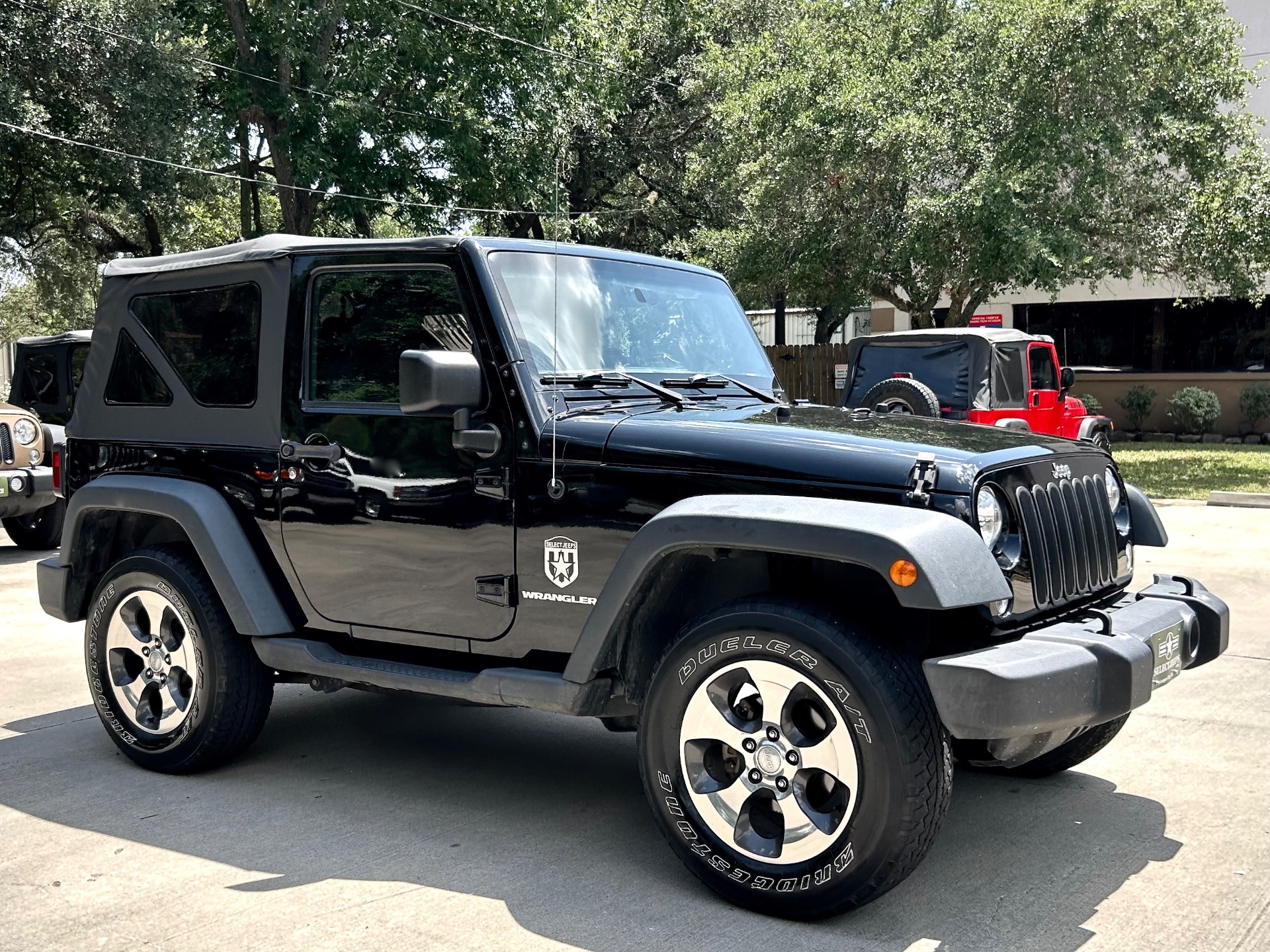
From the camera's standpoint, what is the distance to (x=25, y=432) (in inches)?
433

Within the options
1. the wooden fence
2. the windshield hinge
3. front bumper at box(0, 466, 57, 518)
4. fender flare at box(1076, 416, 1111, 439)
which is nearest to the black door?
the windshield hinge

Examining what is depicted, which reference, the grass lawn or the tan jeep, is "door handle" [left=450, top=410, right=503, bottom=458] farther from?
the grass lawn

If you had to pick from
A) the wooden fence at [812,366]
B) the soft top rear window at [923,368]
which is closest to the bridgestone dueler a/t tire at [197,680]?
the soft top rear window at [923,368]

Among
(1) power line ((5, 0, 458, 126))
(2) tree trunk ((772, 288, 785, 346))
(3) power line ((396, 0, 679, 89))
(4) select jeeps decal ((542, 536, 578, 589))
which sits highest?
(3) power line ((396, 0, 679, 89))

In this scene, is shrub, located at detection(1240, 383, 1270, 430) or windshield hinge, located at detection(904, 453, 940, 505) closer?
windshield hinge, located at detection(904, 453, 940, 505)

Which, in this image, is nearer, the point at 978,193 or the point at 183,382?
the point at 183,382

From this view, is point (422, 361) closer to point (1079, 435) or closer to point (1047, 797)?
point (1047, 797)

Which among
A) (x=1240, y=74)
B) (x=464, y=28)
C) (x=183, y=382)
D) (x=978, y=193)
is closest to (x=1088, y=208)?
(x=978, y=193)

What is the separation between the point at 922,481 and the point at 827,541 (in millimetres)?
360

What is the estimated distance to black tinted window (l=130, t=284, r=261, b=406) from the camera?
16.3ft

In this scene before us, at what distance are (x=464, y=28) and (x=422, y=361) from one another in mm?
19502

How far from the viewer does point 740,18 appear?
27328mm

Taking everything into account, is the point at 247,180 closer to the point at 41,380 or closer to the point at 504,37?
the point at 504,37

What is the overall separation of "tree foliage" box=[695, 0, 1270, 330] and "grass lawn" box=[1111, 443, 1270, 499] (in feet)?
9.28
